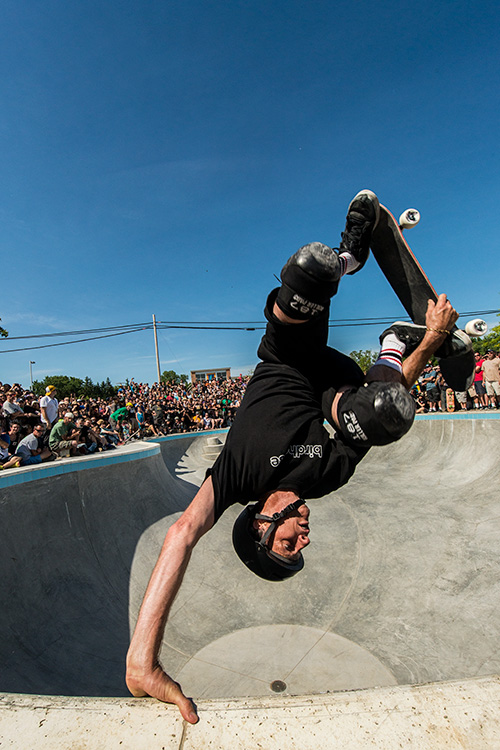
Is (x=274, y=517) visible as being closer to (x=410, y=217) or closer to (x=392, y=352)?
(x=392, y=352)

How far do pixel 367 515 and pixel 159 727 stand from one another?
22.0ft

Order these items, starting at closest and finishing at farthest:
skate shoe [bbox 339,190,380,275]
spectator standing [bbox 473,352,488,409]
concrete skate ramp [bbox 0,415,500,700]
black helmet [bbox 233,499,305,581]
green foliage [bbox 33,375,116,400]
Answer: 1. black helmet [bbox 233,499,305,581]
2. skate shoe [bbox 339,190,380,275]
3. concrete skate ramp [bbox 0,415,500,700]
4. spectator standing [bbox 473,352,488,409]
5. green foliage [bbox 33,375,116,400]

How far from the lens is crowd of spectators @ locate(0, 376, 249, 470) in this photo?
328 inches

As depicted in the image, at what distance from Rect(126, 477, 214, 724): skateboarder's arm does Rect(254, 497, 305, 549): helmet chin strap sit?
1.36ft

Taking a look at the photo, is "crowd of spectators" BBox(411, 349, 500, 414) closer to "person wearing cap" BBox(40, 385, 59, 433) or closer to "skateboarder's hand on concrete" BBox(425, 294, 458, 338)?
"skateboarder's hand on concrete" BBox(425, 294, 458, 338)

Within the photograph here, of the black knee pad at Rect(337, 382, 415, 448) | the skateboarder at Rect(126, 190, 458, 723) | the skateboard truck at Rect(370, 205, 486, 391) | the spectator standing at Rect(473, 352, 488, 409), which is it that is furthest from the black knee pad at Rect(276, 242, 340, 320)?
the spectator standing at Rect(473, 352, 488, 409)

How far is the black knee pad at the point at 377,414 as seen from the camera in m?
2.25

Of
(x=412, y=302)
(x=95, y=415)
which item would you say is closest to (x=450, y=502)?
(x=412, y=302)

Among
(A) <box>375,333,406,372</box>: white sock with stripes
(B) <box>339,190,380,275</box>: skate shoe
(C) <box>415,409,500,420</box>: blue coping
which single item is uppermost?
(B) <box>339,190,380,275</box>: skate shoe

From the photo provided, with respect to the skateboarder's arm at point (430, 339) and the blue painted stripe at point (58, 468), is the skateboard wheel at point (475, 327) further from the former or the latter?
the blue painted stripe at point (58, 468)

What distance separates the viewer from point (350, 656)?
428 centimetres

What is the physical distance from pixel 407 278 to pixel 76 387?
8020 cm

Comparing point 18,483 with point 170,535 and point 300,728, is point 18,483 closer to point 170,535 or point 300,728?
point 170,535

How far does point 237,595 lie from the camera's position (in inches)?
216
